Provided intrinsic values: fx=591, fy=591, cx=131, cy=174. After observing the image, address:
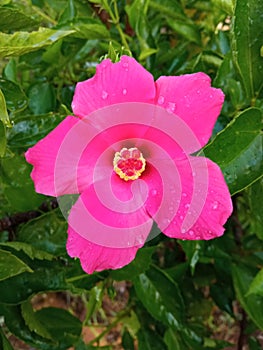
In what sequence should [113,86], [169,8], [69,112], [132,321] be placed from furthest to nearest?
[132,321] → [169,8] → [69,112] → [113,86]

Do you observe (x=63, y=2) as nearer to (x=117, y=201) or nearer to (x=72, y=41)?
(x=72, y=41)

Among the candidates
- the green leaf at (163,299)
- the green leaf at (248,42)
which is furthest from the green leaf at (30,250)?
the green leaf at (248,42)

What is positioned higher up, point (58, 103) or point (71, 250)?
point (71, 250)

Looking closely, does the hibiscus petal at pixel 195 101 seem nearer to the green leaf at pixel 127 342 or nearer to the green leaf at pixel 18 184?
the green leaf at pixel 18 184

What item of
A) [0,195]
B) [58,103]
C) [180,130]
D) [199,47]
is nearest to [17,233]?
[0,195]

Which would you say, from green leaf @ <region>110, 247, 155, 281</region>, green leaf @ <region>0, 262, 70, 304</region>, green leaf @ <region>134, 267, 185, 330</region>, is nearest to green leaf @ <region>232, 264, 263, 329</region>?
green leaf @ <region>134, 267, 185, 330</region>

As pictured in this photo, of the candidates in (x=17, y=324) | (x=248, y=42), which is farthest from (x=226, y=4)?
(x=17, y=324)

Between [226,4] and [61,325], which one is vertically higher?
[226,4]

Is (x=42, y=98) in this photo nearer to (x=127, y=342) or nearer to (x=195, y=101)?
(x=195, y=101)
